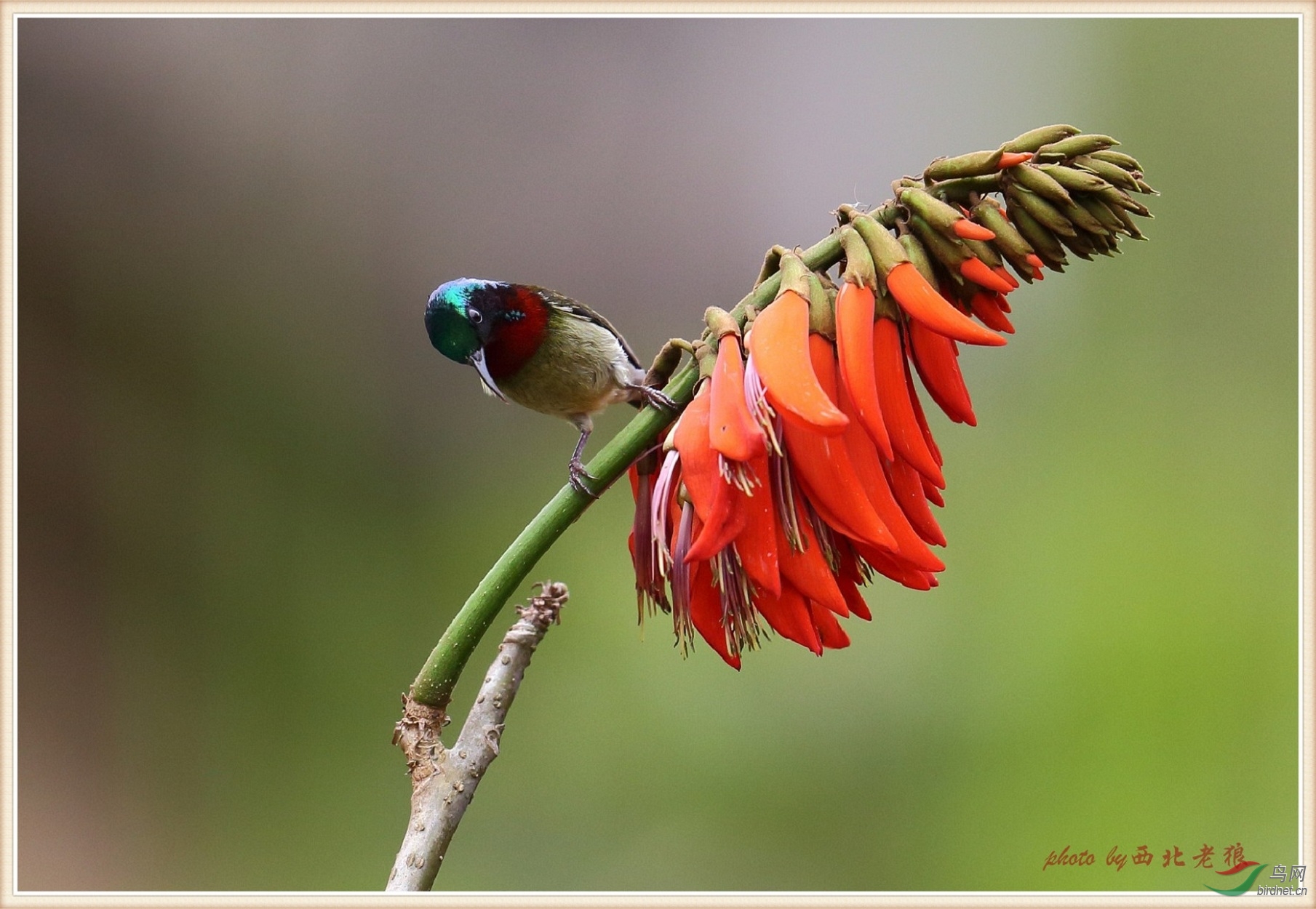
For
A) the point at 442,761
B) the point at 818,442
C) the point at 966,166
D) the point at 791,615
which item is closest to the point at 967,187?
the point at 966,166

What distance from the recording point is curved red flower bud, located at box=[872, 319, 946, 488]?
2.70 feet

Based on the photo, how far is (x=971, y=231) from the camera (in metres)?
0.81

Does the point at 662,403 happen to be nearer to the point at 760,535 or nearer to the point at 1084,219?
the point at 760,535

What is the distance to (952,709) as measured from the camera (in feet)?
7.82

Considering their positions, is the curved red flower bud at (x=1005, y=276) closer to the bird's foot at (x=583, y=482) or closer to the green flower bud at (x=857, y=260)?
the green flower bud at (x=857, y=260)

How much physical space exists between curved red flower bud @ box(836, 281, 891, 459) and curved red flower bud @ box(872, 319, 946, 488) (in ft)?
0.06

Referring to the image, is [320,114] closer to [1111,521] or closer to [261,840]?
[261,840]

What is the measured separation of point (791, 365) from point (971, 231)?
0.56ft

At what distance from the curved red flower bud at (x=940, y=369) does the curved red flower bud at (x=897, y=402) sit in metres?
0.03

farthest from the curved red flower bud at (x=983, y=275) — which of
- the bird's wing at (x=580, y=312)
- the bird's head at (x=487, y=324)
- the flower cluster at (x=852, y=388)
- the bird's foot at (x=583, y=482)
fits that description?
the bird's wing at (x=580, y=312)

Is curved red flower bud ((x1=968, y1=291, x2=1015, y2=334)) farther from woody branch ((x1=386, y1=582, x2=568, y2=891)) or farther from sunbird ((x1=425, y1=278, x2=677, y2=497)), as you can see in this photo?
sunbird ((x1=425, y1=278, x2=677, y2=497))

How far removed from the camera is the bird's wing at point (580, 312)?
6.34ft

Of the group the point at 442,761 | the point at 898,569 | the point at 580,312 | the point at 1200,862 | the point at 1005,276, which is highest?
the point at 1005,276

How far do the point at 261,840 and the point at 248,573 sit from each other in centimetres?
72
